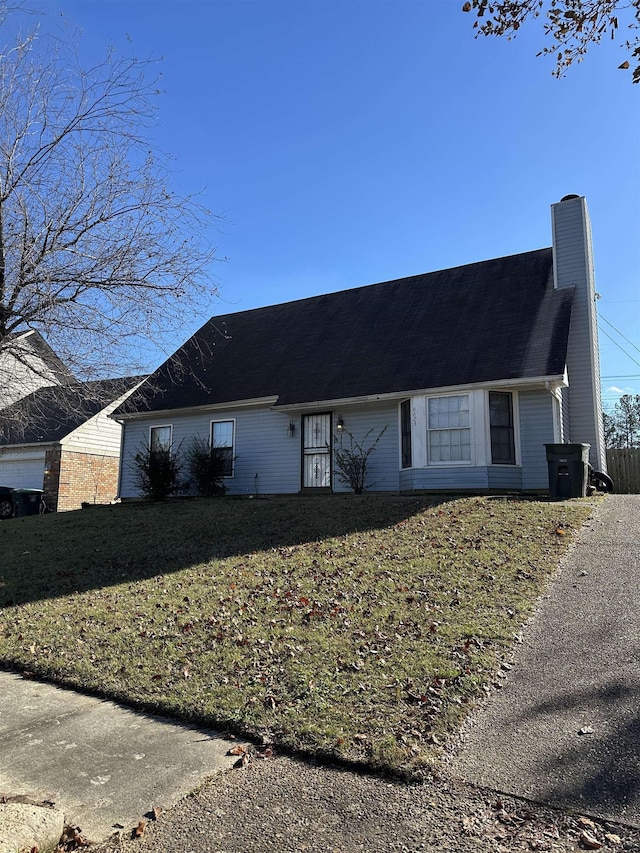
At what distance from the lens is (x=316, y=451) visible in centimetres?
1619

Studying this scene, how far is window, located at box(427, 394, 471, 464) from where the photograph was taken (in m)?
13.6

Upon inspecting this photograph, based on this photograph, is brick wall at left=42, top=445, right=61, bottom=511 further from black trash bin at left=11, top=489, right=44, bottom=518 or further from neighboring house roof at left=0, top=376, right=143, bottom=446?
neighboring house roof at left=0, top=376, right=143, bottom=446

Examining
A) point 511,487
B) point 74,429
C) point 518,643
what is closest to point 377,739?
point 518,643

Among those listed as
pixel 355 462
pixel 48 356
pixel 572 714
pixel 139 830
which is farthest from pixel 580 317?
pixel 139 830

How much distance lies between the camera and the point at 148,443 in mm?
19359

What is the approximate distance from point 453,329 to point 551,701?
11.9 meters

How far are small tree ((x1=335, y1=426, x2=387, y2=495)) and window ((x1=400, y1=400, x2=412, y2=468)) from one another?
1.90 ft

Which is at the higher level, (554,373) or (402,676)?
(554,373)

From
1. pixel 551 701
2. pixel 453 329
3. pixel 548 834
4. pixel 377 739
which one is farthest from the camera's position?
pixel 453 329

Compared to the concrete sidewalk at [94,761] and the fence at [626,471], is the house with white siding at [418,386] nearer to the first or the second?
the fence at [626,471]

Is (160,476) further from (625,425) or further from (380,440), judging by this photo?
(625,425)

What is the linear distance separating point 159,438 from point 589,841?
17.5m

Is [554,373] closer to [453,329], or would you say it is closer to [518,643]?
[453,329]

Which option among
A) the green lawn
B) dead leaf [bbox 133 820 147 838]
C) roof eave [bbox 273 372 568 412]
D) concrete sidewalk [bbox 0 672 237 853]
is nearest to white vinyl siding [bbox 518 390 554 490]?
roof eave [bbox 273 372 568 412]
